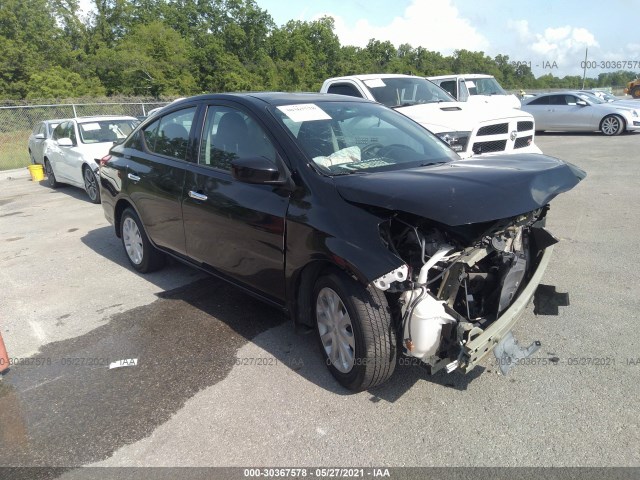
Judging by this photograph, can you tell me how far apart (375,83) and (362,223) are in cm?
654

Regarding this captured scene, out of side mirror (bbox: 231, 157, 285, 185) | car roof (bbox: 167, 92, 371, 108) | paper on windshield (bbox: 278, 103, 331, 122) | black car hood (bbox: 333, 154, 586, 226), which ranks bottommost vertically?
black car hood (bbox: 333, 154, 586, 226)

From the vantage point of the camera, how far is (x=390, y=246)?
2920mm

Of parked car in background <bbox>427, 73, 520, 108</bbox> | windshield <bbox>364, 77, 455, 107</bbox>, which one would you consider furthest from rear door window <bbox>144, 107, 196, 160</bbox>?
parked car in background <bbox>427, 73, 520, 108</bbox>

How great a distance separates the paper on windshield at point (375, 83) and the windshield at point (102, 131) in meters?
5.11

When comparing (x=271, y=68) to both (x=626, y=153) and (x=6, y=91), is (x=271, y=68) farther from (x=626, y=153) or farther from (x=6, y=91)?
(x=626, y=153)

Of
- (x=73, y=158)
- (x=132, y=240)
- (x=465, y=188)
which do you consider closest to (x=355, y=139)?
(x=465, y=188)

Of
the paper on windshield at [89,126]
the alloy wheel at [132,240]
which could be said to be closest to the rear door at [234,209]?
the alloy wheel at [132,240]

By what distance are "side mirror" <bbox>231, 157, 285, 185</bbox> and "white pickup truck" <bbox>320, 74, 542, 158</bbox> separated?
12.3 ft

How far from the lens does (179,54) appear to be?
146ft

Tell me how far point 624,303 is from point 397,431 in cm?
259

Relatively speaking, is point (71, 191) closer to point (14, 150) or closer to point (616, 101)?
point (14, 150)

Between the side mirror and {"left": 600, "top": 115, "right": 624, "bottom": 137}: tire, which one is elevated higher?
the side mirror

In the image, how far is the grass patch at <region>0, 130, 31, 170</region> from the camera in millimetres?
17453

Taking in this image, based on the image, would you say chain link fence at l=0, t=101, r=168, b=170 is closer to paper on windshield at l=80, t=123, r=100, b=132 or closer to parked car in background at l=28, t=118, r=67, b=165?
parked car in background at l=28, t=118, r=67, b=165
